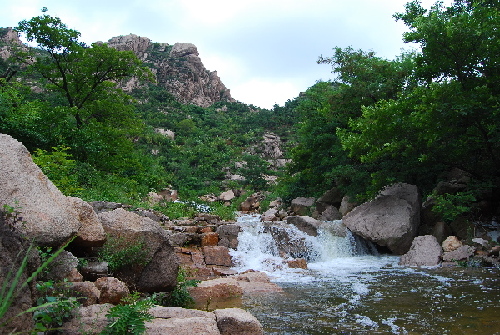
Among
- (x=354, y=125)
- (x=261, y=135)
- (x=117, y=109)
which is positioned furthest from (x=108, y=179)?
(x=261, y=135)

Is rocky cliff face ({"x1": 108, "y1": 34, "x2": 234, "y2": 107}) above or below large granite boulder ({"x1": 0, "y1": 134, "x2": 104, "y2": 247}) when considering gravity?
above

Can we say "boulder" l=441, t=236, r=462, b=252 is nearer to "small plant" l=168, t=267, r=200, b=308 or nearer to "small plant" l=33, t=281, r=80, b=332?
"small plant" l=168, t=267, r=200, b=308

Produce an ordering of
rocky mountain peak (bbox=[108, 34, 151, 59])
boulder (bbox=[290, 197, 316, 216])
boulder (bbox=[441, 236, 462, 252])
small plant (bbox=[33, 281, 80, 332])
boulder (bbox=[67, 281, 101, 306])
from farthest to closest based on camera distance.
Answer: rocky mountain peak (bbox=[108, 34, 151, 59]) < boulder (bbox=[290, 197, 316, 216]) < boulder (bbox=[441, 236, 462, 252]) < boulder (bbox=[67, 281, 101, 306]) < small plant (bbox=[33, 281, 80, 332])

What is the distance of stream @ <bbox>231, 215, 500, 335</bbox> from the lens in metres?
5.16

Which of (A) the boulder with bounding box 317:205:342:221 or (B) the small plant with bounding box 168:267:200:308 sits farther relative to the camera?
(A) the boulder with bounding box 317:205:342:221

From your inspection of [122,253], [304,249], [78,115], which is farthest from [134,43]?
[122,253]

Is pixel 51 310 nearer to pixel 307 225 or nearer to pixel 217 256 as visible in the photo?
pixel 217 256

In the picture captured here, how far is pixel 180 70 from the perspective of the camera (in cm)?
7469

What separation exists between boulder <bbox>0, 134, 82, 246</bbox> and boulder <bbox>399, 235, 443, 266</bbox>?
1002 centimetres

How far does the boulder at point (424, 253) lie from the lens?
10.9 m

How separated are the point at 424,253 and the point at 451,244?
40.5 inches

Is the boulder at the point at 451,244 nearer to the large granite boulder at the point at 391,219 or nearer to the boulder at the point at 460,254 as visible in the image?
the boulder at the point at 460,254

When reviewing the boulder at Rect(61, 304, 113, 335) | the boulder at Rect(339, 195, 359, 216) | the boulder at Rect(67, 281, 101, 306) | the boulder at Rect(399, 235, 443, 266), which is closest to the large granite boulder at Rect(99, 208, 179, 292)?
the boulder at Rect(67, 281, 101, 306)

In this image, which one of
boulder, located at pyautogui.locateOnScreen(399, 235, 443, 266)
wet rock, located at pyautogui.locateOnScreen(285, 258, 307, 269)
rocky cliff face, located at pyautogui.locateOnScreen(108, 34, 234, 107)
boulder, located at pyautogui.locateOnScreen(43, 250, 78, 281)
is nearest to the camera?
boulder, located at pyautogui.locateOnScreen(43, 250, 78, 281)
